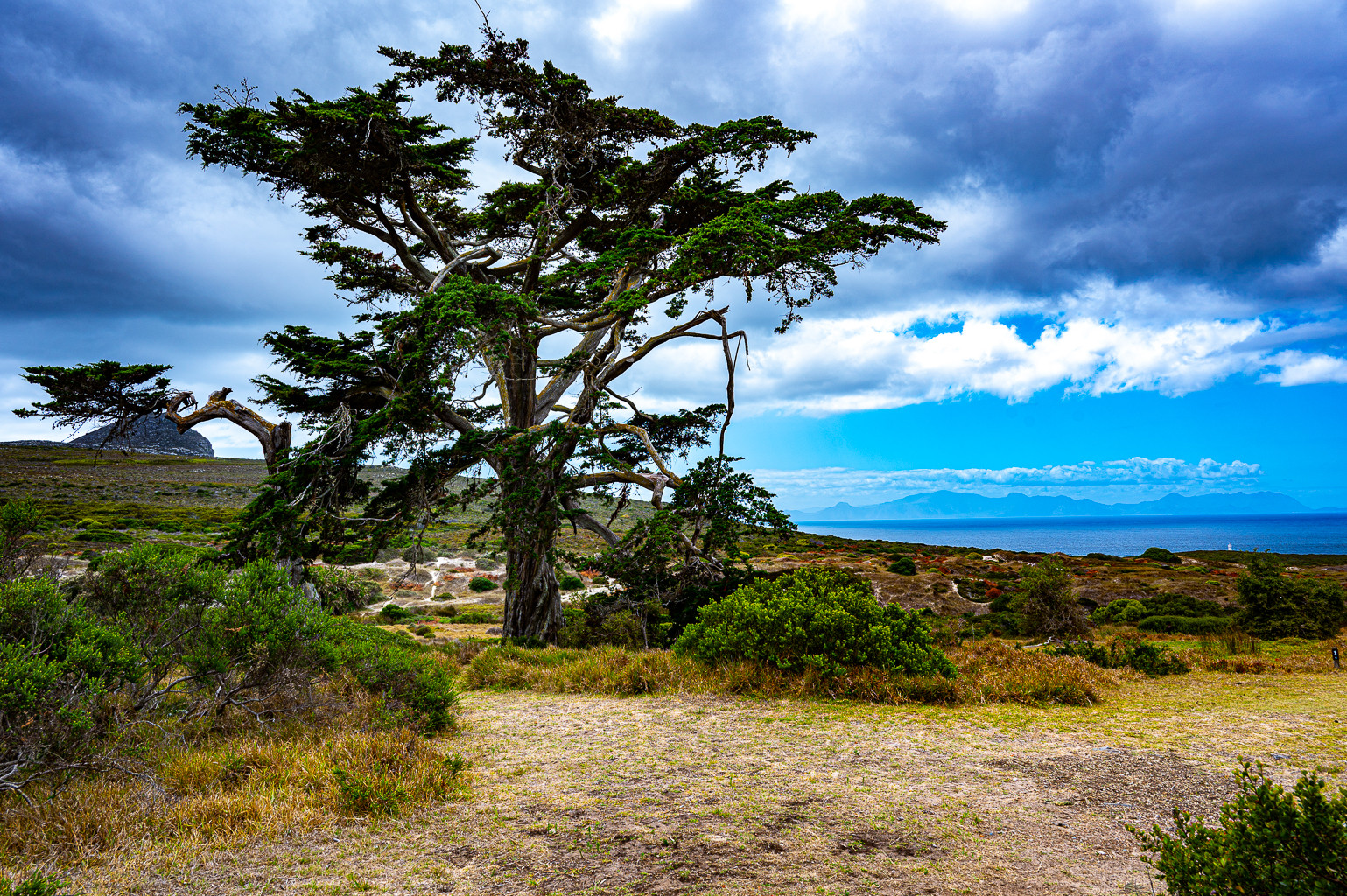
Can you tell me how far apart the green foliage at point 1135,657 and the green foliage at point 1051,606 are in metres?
5.73

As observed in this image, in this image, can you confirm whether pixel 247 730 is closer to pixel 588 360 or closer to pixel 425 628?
pixel 588 360

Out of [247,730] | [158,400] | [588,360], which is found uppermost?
[588,360]

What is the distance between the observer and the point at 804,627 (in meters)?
9.03

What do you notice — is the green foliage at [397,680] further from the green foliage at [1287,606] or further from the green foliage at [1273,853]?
the green foliage at [1287,606]

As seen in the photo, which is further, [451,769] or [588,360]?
[588,360]

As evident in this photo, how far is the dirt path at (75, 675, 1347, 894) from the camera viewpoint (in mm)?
3680

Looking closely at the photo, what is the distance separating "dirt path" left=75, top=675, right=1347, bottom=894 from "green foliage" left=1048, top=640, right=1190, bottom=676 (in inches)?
135

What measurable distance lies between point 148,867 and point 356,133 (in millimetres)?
12196

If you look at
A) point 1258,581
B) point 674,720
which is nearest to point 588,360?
point 674,720

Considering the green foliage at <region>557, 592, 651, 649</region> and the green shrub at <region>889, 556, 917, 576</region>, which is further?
the green shrub at <region>889, 556, 917, 576</region>

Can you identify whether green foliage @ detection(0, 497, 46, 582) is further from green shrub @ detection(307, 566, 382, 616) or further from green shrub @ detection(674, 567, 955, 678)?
green shrub @ detection(674, 567, 955, 678)

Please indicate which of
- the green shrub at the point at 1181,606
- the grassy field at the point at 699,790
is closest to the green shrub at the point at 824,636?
the grassy field at the point at 699,790

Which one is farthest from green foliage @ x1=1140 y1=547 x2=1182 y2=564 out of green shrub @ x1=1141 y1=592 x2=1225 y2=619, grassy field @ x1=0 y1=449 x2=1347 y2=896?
grassy field @ x1=0 y1=449 x2=1347 y2=896

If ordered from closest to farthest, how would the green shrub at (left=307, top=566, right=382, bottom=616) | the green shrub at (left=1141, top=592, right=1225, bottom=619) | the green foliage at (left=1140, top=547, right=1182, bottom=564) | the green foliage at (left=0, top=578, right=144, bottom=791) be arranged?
the green foliage at (left=0, top=578, right=144, bottom=791)
the green shrub at (left=307, top=566, right=382, bottom=616)
the green shrub at (left=1141, top=592, right=1225, bottom=619)
the green foliage at (left=1140, top=547, right=1182, bottom=564)
